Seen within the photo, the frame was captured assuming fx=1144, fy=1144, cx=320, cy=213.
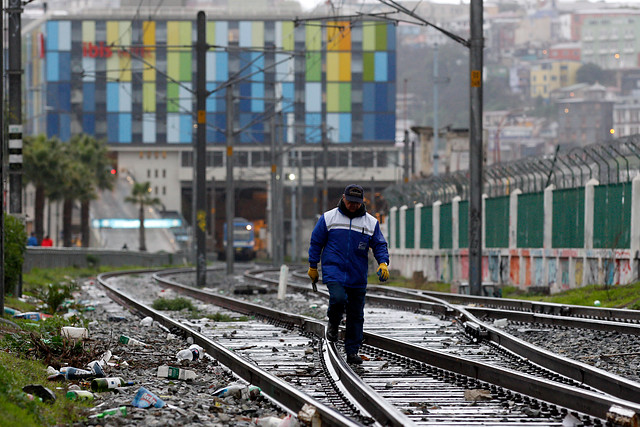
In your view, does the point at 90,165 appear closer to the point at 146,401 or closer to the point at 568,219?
the point at 568,219

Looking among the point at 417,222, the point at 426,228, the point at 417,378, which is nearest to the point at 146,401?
the point at 417,378

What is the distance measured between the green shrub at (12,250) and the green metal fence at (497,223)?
541 inches

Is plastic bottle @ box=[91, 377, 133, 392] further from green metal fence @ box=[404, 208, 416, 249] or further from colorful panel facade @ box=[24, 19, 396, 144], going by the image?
colorful panel facade @ box=[24, 19, 396, 144]

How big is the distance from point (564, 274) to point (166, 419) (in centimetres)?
2103

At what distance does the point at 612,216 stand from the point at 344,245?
15.3m

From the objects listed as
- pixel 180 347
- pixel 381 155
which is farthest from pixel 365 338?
pixel 381 155

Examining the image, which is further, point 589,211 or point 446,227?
point 446,227

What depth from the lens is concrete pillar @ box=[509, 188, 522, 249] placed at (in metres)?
31.7

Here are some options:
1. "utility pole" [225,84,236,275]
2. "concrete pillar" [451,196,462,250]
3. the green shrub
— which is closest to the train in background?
"utility pole" [225,84,236,275]

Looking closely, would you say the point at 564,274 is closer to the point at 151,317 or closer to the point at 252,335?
the point at 151,317

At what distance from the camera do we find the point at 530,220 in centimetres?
3061

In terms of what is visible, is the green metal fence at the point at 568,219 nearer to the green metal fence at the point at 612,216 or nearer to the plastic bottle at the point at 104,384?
the green metal fence at the point at 612,216

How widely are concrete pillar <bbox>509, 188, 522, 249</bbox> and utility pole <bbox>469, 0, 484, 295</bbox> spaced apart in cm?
602

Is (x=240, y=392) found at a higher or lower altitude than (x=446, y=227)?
lower
